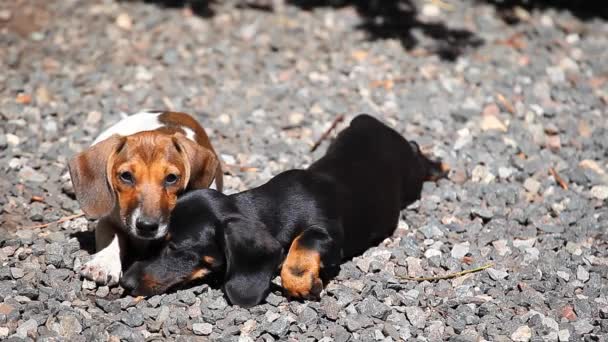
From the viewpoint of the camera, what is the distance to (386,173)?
6773 millimetres

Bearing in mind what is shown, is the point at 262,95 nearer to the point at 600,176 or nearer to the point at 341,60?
the point at 341,60

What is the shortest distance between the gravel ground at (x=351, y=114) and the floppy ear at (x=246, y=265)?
122 mm

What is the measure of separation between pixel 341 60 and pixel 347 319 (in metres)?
4.49

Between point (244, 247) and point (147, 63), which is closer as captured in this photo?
point (244, 247)

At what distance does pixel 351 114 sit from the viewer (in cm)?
855

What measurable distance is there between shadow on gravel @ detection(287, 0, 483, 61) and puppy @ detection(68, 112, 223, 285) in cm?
433

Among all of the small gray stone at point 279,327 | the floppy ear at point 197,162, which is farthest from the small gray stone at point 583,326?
the floppy ear at point 197,162

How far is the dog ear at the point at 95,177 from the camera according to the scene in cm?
599

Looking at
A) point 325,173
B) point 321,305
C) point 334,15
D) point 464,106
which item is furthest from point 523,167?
point 334,15

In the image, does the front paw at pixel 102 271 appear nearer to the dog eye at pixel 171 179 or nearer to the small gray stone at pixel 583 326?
the dog eye at pixel 171 179

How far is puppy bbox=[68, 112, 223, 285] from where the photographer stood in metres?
5.71

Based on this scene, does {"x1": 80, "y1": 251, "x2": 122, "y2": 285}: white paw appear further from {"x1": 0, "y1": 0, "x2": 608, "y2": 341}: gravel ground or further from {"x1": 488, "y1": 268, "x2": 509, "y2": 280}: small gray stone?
{"x1": 488, "y1": 268, "x2": 509, "y2": 280}: small gray stone

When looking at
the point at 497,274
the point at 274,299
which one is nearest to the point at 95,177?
the point at 274,299

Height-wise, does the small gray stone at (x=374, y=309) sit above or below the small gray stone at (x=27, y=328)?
above
